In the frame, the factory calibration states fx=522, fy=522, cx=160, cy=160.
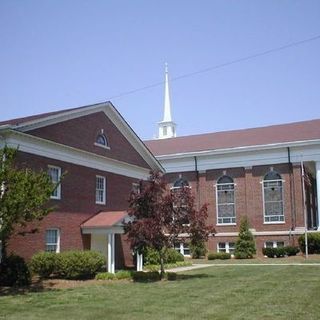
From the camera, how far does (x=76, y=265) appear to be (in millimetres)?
24969

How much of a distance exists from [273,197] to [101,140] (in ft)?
64.4

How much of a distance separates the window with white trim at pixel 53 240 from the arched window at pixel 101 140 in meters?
6.48

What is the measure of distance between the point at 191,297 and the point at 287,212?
29790 millimetres

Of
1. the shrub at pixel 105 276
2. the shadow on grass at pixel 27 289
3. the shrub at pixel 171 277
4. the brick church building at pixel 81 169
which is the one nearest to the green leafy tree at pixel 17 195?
the shadow on grass at pixel 27 289

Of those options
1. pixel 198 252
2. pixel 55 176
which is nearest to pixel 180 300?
pixel 55 176

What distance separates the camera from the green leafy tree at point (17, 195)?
733 inches

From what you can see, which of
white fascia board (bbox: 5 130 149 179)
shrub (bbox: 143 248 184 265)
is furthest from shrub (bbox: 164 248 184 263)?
white fascia board (bbox: 5 130 149 179)

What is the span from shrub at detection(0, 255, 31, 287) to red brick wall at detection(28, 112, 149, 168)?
6759 millimetres

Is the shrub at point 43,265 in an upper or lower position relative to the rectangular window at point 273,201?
lower

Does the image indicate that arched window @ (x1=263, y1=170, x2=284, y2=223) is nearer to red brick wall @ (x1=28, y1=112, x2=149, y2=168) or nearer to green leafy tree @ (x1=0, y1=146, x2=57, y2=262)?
red brick wall @ (x1=28, y1=112, x2=149, y2=168)

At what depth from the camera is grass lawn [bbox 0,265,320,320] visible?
1372 centimetres

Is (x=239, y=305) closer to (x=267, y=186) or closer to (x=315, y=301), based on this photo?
(x=315, y=301)

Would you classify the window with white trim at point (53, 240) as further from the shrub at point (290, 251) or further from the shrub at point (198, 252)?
the shrub at point (290, 251)

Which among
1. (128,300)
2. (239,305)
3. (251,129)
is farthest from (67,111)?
(251,129)
